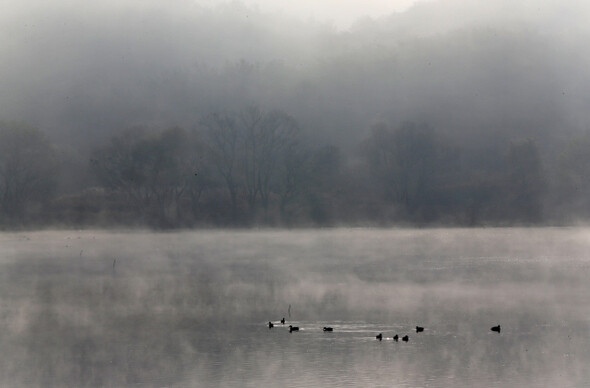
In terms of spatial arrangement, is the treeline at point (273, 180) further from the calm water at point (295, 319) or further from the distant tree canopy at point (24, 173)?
the calm water at point (295, 319)

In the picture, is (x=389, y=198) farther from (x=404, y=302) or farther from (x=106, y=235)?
(x=404, y=302)

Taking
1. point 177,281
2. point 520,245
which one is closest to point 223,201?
point 520,245

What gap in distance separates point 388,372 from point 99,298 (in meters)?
24.1

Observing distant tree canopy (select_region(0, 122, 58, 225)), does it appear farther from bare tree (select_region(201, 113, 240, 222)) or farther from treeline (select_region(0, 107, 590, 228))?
bare tree (select_region(201, 113, 240, 222))

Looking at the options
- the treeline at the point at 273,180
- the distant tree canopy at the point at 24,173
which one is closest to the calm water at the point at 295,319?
the distant tree canopy at the point at 24,173

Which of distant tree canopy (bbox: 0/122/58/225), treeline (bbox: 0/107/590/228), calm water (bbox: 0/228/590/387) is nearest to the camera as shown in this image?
calm water (bbox: 0/228/590/387)

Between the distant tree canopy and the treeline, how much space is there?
0.13 m

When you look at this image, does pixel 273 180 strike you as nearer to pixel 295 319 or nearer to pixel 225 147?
pixel 225 147

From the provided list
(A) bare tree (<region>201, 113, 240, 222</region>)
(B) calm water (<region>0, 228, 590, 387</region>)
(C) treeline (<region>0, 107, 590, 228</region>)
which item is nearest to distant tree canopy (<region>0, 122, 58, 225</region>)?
(C) treeline (<region>0, 107, 590, 228</region>)

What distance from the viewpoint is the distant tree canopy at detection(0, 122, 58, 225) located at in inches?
3974

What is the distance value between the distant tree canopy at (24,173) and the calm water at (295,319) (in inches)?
977

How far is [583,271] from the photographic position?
197ft

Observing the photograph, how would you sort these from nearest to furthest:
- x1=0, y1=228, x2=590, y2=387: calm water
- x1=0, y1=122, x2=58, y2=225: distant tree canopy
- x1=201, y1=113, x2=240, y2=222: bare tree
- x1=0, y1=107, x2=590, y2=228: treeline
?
x1=0, y1=228, x2=590, y2=387: calm water
x1=0, y1=122, x2=58, y2=225: distant tree canopy
x1=0, y1=107, x2=590, y2=228: treeline
x1=201, y1=113, x2=240, y2=222: bare tree

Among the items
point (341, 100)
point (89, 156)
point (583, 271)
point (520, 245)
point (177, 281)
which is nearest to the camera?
point (177, 281)
